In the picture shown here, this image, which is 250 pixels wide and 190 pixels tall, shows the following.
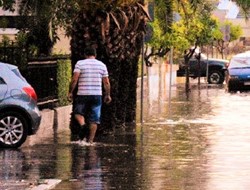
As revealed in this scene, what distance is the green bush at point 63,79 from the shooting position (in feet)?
71.9

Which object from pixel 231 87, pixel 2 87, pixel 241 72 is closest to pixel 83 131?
pixel 2 87

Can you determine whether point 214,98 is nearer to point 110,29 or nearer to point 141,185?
point 110,29

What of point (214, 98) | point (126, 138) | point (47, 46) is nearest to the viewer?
point (126, 138)

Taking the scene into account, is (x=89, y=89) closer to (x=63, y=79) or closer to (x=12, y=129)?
A: (x=12, y=129)

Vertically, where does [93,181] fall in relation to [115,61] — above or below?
below

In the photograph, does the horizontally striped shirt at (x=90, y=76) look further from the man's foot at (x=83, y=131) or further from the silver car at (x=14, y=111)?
the silver car at (x=14, y=111)

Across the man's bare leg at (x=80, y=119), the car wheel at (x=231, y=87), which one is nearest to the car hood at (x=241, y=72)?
the car wheel at (x=231, y=87)

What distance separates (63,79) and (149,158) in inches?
309

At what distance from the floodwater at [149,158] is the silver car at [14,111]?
10.9 inches

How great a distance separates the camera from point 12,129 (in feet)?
53.3

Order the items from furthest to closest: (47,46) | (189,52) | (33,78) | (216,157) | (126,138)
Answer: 1. (189,52)
2. (47,46)
3. (33,78)
4. (126,138)
5. (216,157)

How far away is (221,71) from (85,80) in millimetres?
33738

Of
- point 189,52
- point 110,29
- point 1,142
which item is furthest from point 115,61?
point 189,52

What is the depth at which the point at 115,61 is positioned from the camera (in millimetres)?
18438
